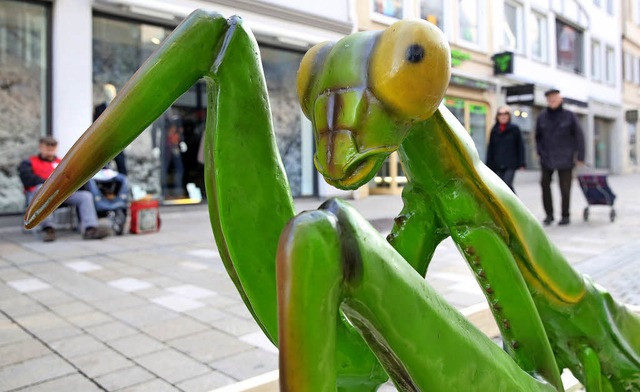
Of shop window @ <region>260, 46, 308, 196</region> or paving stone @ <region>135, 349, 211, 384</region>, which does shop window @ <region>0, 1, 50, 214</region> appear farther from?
paving stone @ <region>135, 349, 211, 384</region>

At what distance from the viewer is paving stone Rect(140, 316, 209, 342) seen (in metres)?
2.54

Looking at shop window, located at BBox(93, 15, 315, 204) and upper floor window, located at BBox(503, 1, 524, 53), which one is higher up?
upper floor window, located at BBox(503, 1, 524, 53)

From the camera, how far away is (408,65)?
684 mm

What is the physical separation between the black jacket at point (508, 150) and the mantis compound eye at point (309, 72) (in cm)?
638

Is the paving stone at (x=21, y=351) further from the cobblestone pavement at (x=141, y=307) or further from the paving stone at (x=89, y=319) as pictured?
the paving stone at (x=89, y=319)

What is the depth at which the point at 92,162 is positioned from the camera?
0.76 metres

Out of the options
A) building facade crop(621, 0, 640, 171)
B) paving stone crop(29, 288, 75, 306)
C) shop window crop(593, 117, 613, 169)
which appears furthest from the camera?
building facade crop(621, 0, 640, 171)

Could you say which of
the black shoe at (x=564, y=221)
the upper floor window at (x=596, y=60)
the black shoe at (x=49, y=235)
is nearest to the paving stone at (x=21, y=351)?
the black shoe at (x=49, y=235)

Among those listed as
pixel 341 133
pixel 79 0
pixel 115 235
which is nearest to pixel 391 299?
pixel 341 133

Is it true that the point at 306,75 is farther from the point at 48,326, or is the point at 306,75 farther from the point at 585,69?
the point at 585,69

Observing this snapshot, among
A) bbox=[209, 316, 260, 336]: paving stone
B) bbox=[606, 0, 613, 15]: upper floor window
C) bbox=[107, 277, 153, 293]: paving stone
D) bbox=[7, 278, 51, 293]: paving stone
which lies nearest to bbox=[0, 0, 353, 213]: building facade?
bbox=[7, 278, 51, 293]: paving stone

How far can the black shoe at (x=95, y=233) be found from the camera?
5.62 meters

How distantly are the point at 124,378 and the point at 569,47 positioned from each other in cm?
1972

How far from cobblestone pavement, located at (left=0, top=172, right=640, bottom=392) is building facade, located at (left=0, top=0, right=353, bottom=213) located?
73.8 inches
